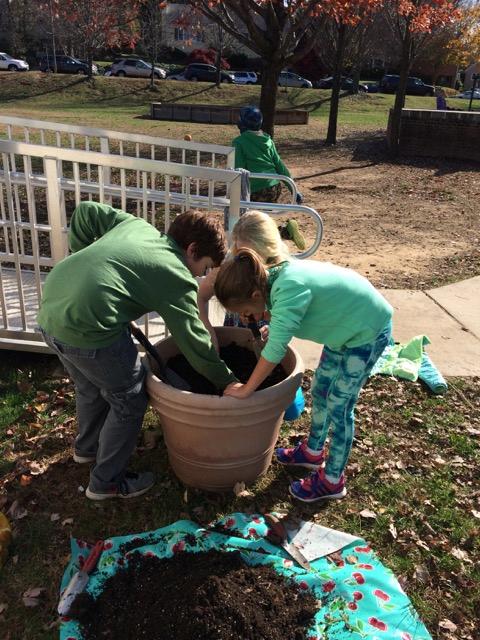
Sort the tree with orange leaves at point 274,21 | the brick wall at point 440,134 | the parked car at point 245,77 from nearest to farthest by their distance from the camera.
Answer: the tree with orange leaves at point 274,21, the brick wall at point 440,134, the parked car at point 245,77

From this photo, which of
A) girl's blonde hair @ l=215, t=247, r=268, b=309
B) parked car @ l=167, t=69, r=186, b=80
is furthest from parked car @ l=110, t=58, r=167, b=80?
girl's blonde hair @ l=215, t=247, r=268, b=309

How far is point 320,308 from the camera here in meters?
2.64

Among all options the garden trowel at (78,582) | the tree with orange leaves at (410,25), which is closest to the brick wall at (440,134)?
the tree with orange leaves at (410,25)

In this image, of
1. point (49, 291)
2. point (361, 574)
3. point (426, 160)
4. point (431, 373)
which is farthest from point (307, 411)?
point (426, 160)

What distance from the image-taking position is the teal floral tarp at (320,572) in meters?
2.34

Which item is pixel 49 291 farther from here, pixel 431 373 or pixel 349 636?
pixel 431 373

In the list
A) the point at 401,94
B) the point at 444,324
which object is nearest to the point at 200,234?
the point at 444,324

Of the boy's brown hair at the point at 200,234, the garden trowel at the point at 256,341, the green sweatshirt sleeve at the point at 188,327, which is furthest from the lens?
the garden trowel at the point at 256,341

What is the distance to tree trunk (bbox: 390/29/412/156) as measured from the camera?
14.2 m

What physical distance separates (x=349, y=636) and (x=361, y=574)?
0.34 meters

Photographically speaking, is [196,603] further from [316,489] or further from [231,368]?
[231,368]

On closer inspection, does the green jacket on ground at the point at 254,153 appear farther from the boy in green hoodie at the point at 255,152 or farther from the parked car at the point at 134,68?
the parked car at the point at 134,68

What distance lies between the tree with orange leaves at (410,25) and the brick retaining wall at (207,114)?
660 centimetres

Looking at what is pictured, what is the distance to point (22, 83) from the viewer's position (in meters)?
32.7
